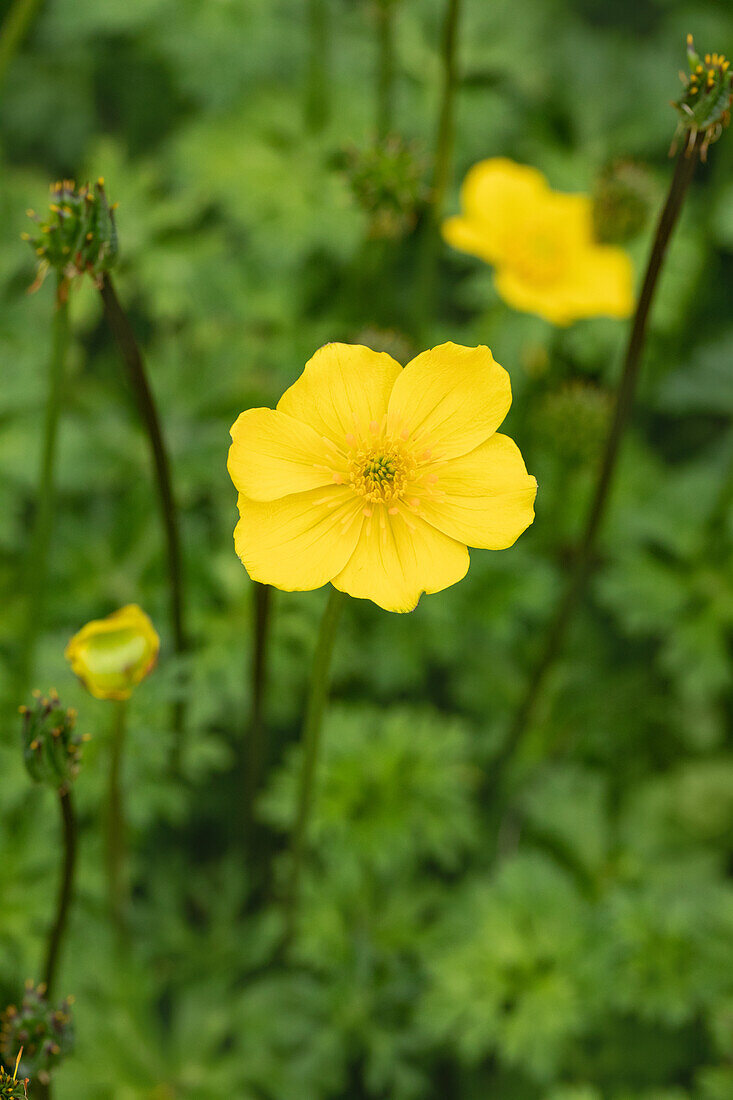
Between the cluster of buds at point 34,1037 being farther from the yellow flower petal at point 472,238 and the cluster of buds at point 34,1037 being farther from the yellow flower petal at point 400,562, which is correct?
the yellow flower petal at point 472,238

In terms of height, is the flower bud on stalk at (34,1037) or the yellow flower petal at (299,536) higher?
the yellow flower petal at (299,536)

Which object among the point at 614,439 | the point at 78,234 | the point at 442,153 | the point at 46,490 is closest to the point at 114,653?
the point at 46,490

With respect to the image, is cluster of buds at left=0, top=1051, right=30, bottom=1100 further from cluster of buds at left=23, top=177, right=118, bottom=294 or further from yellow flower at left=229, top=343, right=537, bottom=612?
cluster of buds at left=23, top=177, right=118, bottom=294

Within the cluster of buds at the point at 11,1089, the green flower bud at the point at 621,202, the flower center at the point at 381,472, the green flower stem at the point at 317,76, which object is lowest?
the cluster of buds at the point at 11,1089

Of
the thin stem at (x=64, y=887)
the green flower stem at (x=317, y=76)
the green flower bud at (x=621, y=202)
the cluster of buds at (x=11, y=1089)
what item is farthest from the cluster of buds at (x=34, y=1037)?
the green flower stem at (x=317, y=76)

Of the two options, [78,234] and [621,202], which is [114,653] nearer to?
[78,234]

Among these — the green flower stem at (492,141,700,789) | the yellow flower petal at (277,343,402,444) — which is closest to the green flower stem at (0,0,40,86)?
the yellow flower petal at (277,343,402,444)
